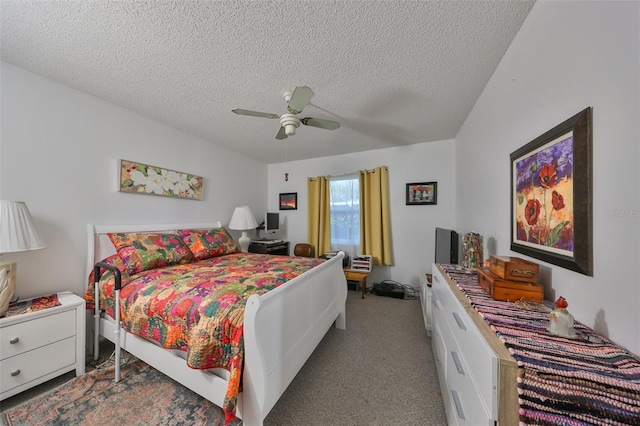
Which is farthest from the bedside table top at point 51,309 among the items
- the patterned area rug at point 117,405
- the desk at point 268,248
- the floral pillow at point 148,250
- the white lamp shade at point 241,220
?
the desk at point 268,248

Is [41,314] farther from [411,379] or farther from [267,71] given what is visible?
[411,379]

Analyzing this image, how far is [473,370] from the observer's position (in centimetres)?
87

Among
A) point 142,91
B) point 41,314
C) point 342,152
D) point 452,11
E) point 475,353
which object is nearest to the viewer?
point 475,353

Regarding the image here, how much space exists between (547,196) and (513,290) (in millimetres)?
507

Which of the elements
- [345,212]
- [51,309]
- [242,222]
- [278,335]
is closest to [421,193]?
[345,212]

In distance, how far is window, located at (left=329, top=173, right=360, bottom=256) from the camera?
12.7 feet

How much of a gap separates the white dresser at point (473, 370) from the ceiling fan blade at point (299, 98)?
1.58m

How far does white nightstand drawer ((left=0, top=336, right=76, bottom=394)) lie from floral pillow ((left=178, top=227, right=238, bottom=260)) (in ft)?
3.68

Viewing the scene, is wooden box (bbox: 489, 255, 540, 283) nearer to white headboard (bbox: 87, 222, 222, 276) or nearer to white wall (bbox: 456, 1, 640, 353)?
white wall (bbox: 456, 1, 640, 353)

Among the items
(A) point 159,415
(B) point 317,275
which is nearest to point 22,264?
(A) point 159,415

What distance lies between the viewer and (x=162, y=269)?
2.07 metres

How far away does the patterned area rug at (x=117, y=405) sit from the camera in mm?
1341

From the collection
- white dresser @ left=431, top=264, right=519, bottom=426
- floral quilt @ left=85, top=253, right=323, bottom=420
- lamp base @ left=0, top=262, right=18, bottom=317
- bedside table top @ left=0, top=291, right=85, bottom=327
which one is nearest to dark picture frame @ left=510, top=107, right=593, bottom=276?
white dresser @ left=431, top=264, right=519, bottom=426

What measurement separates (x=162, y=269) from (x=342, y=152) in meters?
3.05
